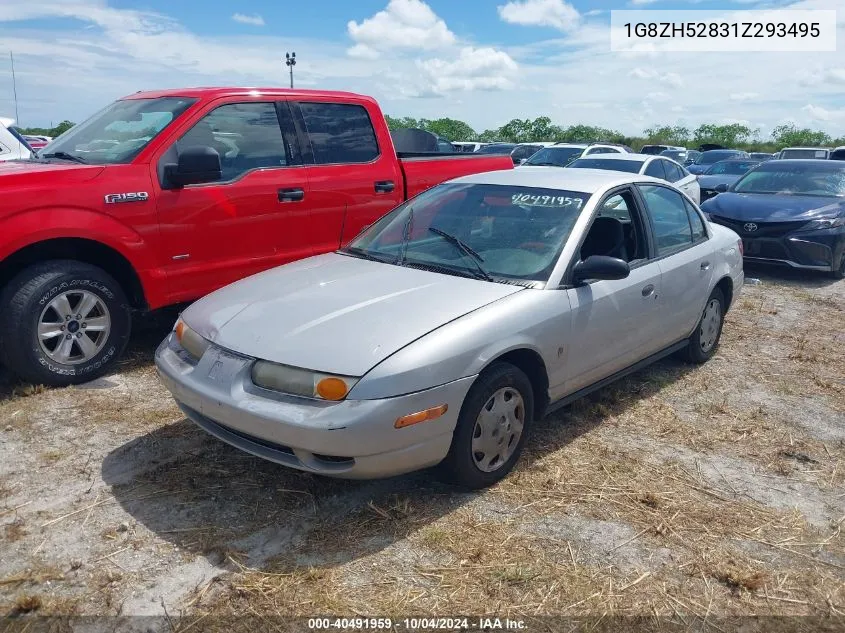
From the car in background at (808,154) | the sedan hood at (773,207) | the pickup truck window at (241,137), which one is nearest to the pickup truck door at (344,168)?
the pickup truck window at (241,137)

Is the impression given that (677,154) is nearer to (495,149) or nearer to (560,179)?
(495,149)

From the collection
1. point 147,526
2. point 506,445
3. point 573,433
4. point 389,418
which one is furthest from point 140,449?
point 573,433

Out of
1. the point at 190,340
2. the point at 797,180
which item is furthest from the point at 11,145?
the point at 797,180

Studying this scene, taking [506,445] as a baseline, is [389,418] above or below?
above

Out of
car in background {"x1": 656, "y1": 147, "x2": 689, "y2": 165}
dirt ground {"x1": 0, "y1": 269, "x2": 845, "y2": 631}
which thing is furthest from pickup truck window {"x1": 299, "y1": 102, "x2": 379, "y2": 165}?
car in background {"x1": 656, "y1": 147, "x2": 689, "y2": 165}

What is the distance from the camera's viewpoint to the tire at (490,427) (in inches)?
133

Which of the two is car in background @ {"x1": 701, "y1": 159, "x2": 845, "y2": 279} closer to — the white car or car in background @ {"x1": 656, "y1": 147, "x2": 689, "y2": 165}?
the white car

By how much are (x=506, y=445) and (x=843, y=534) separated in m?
1.58

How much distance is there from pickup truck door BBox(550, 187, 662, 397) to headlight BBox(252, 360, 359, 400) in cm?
132

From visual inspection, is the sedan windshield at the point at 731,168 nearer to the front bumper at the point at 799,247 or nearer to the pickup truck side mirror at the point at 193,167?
the front bumper at the point at 799,247

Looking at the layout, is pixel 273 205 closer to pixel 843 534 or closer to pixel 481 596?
pixel 481 596

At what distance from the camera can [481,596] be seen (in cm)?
285

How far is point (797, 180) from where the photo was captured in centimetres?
1012

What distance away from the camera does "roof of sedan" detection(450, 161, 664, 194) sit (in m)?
4.52
